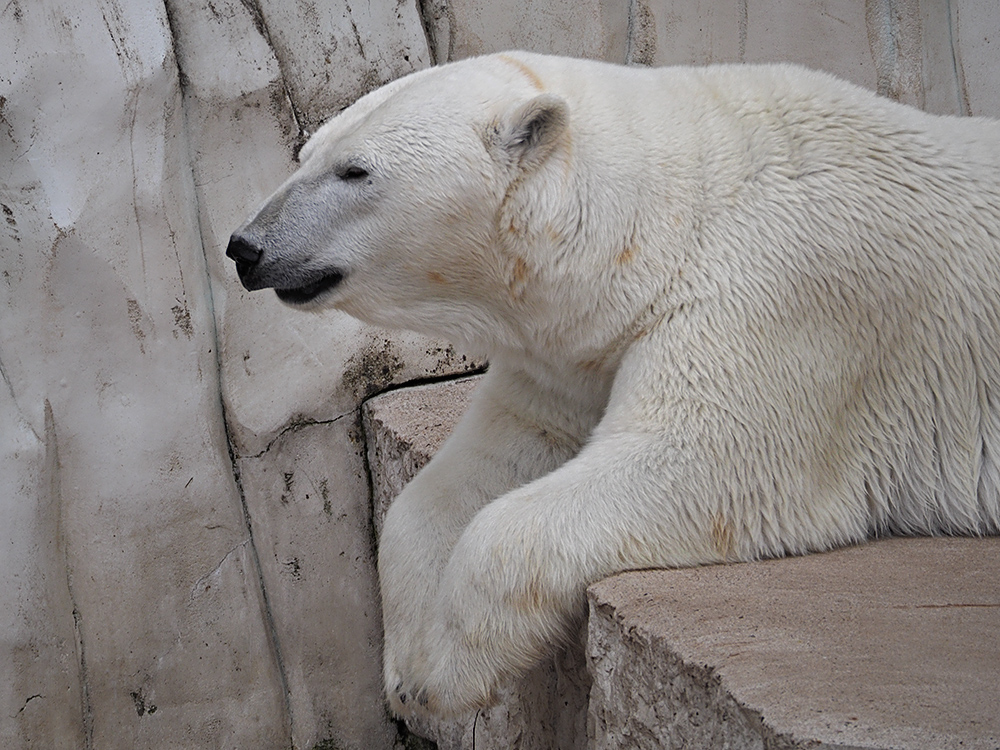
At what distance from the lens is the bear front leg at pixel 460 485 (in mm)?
2262

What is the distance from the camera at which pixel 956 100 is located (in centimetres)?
418

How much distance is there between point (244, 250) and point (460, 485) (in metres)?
0.68

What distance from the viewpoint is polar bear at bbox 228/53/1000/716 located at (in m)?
1.87

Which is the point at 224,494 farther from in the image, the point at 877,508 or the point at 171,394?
the point at 877,508

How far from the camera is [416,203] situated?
2006 mm

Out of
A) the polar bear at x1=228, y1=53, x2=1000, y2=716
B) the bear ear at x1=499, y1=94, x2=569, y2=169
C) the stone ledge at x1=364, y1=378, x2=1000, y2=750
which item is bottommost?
the stone ledge at x1=364, y1=378, x2=1000, y2=750

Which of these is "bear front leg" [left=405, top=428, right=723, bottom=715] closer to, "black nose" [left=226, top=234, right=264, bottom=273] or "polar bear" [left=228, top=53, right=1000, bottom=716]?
"polar bear" [left=228, top=53, right=1000, bottom=716]

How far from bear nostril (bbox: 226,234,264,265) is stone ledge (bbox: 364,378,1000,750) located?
2.89ft

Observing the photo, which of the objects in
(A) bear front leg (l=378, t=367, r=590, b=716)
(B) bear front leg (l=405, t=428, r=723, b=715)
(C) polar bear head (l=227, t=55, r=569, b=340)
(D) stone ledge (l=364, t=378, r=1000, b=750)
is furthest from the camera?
(A) bear front leg (l=378, t=367, r=590, b=716)

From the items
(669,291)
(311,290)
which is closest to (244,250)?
(311,290)

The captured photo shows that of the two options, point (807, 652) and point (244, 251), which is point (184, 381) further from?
point (807, 652)

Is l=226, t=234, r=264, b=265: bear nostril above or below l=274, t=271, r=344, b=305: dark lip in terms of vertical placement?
above

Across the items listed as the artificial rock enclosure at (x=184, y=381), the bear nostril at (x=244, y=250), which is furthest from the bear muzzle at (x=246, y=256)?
the artificial rock enclosure at (x=184, y=381)

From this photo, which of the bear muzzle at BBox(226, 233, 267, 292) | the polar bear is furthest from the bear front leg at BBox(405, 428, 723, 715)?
the bear muzzle at BBox(226, 233, 267, 292)
